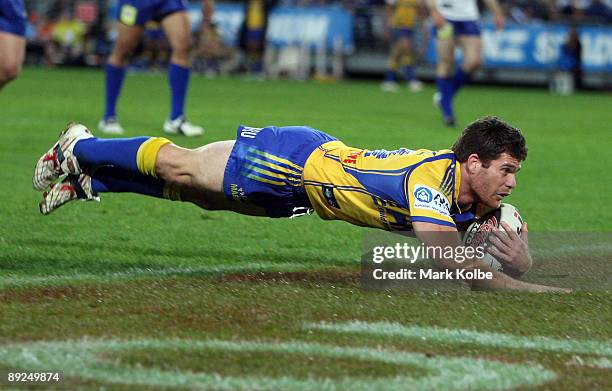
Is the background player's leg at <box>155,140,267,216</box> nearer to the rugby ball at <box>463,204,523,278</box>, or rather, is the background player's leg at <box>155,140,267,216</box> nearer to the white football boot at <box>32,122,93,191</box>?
the white football boot at <box>32,122,93,191</box>

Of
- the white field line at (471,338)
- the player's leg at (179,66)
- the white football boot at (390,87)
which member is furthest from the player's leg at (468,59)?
the white field line at (471,338)

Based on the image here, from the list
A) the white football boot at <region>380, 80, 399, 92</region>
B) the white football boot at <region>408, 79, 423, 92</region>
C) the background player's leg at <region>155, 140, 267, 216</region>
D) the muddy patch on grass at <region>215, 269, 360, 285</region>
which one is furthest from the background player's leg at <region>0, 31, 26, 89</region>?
the white football boot at <region>408, 79, 423, 92</region>

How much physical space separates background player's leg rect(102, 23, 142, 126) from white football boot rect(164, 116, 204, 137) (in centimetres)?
54

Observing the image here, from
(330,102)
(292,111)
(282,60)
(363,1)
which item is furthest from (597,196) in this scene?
(363,1)

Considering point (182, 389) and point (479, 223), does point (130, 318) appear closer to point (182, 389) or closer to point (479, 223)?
point (182, 389)

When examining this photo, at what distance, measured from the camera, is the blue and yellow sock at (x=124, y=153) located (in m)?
5.33

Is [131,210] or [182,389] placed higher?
[182,389]

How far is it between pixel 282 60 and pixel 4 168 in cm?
1847

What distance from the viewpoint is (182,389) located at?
3289 mm

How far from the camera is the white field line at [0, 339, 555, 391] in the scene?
338 cm

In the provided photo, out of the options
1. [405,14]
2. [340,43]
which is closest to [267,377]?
[405,14]

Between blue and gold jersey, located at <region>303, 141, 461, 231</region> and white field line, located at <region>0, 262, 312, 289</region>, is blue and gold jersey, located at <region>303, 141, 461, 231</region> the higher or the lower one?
the higher one

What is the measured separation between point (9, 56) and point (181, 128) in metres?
3.66

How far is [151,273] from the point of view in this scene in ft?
16.9
